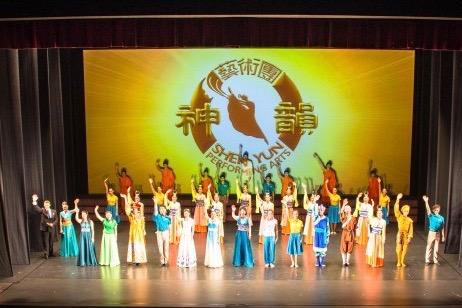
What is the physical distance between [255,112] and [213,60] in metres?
1.27

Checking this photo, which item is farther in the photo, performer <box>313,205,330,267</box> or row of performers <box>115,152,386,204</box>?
row of performers <box>115,152,386,204</box>

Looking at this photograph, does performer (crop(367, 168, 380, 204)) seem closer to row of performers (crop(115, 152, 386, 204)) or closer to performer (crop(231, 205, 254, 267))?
row of performers (crop(115, 152, 386, 204))

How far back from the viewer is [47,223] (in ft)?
Answer: 36.0

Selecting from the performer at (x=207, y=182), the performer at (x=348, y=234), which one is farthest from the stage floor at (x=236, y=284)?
the performer at (x=207, y=182)

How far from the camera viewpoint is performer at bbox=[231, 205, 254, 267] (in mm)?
10391

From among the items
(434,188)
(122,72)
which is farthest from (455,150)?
(122,72)

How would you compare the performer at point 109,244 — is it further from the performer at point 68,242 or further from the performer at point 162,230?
the performer at point 68,242

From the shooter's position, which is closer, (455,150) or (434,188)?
(455,150)

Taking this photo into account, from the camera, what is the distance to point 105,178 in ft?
44.9

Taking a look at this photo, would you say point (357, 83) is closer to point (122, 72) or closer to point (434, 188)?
point (434, 188)

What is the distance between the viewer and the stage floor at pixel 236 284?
29.8 ft

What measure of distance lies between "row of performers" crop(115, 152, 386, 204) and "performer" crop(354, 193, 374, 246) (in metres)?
1.06

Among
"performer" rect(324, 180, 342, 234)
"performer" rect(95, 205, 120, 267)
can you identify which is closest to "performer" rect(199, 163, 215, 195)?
"performer" rect(324, 180, 342, 234)

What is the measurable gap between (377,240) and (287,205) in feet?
6.97
